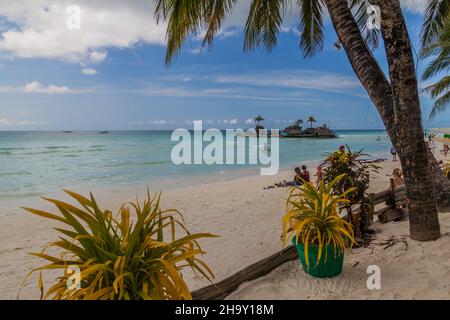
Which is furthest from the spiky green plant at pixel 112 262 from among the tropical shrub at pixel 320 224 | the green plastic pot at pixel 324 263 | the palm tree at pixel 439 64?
the palm tree at pixel 439 64

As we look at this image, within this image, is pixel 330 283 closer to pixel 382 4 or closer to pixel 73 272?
pixel 73 272

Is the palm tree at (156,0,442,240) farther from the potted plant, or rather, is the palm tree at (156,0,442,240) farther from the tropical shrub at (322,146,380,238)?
the potted plant

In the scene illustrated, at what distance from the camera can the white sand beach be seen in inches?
115

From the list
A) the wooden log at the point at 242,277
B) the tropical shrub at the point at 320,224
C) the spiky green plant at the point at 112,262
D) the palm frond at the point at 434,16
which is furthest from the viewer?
the palm frond at the point at 434,16

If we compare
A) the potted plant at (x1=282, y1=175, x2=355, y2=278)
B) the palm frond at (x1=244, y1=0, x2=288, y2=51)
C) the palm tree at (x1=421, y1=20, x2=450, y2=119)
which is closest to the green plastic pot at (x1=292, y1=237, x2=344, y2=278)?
the potted plant at (x1=282, y1=175, x2=355, y2=278)

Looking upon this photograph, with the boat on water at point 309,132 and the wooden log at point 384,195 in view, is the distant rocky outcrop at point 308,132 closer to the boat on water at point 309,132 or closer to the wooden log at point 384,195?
the boat on water at point 309,132

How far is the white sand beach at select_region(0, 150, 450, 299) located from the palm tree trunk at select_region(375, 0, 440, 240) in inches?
15.5

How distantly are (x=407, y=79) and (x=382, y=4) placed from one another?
962 mm

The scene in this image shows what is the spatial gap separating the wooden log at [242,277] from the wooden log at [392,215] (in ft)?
6.70

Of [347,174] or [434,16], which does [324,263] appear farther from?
[434,16]

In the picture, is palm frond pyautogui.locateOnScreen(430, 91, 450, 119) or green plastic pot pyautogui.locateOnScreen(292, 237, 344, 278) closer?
green plastic pot pyautogui.locateOnScreen(292, 237, 344, 278)

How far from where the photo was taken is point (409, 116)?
3.63 meters

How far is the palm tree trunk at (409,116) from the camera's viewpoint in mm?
3598

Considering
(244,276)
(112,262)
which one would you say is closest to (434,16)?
(244,276)
